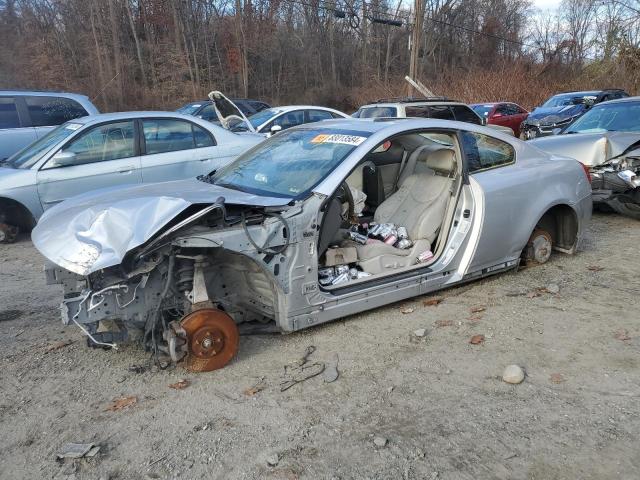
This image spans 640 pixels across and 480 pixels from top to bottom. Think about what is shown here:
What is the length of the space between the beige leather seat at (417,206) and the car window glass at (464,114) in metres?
6.15

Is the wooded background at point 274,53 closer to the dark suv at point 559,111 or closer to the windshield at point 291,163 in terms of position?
the dark suv at point 559,111

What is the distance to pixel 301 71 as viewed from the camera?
3806 cm

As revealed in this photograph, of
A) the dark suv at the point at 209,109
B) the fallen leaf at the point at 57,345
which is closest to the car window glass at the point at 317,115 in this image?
the dark suv at the point at 209,109

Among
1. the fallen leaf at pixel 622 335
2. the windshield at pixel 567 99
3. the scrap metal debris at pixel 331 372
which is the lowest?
the fallen leaf at pixel 622 335

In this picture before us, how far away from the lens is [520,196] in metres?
4.51

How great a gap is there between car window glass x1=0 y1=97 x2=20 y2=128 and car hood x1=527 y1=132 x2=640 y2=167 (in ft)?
27.2

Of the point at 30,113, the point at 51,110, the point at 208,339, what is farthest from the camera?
the point at 51,110

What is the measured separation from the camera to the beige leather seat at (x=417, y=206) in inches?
163

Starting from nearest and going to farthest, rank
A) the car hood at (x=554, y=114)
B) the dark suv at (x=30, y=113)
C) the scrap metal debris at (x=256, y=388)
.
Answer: the scrap metal debris at (x=256, y=388)
the dark suv at (x=30, y=113)
the car hood at (x=554, y=114)

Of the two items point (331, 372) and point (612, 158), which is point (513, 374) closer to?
point (331, 372)

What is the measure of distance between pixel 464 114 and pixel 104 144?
7300 mm

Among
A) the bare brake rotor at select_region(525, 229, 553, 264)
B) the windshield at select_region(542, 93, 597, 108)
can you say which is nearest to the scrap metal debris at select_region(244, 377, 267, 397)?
the bare brake rotor at select_region(525, 229, 553, 264)

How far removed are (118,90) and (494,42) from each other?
110ft

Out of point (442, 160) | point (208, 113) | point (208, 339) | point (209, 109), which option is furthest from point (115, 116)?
point (209, 109)
